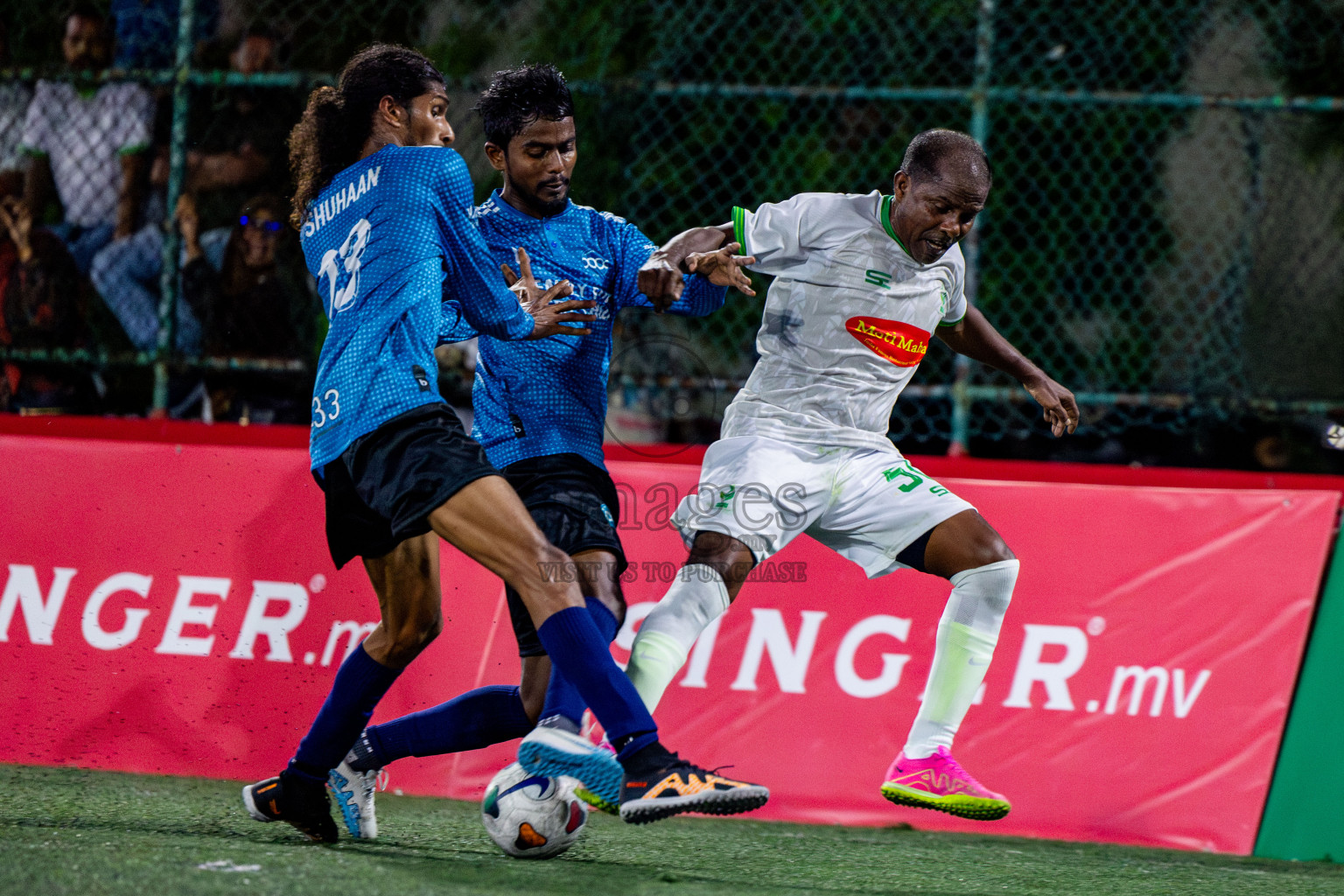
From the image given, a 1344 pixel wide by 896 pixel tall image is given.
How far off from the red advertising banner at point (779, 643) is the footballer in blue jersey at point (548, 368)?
0.85 m

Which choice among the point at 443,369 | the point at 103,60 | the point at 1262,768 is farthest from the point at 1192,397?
the point at 103,60

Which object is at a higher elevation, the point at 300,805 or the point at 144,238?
the point at 144,238

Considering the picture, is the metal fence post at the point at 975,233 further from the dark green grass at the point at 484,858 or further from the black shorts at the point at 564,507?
the black shorts at the point at 564,507

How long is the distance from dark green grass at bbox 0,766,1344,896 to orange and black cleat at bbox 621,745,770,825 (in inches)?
10.9

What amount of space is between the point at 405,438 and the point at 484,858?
1.13 m

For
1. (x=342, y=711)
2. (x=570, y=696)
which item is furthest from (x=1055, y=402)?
(x=342, y=711)

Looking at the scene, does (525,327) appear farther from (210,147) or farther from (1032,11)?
(1032,11)

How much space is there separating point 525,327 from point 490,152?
2.40 feet

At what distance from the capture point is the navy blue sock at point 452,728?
146 inches

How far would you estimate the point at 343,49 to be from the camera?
6039mm

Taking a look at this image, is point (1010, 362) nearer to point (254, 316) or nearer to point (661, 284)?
point (661, 284)

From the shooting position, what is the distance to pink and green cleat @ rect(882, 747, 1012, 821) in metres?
3.30

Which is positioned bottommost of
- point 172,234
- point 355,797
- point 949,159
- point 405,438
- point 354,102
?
point 355,797

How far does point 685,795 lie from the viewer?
111 inches
